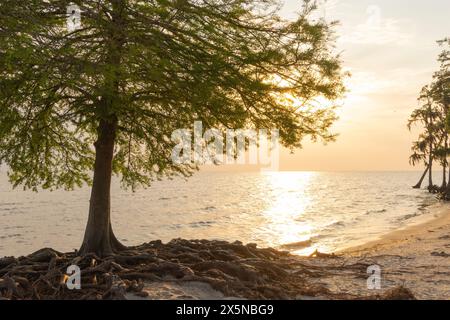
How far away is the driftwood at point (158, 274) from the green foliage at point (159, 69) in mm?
3514

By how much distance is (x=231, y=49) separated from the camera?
10930 millimetres

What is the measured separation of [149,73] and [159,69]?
1.19 ft

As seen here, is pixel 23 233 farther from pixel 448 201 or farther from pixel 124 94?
pixel 448 201

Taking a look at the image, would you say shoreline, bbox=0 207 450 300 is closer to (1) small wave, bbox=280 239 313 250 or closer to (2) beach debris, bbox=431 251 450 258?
(2) beach debris, bbox=431 251 450 258

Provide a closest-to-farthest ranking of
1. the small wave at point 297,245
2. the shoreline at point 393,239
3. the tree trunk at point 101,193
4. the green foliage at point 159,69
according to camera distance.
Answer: the green foliage at point 159,69 < the tree trunk at point 101,193 < the shoreline at point 393,239 < the small wave at point 297,245

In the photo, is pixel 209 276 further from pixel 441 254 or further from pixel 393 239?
pixel 393 239

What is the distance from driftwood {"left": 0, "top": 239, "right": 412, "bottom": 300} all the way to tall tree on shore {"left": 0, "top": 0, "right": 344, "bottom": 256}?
176 centimetres

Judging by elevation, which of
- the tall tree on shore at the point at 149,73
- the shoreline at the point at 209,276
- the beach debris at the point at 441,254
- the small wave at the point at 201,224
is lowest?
the small wave at the point at 201,224

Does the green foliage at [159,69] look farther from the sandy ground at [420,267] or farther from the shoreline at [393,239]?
the shoreline at [393,239]

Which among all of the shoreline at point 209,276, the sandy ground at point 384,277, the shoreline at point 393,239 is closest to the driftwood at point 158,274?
the shoreline at point 209,276

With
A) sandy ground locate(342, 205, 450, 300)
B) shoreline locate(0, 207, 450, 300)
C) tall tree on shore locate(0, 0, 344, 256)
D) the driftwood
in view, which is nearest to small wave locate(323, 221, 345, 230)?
sandy ground locate(342, 205, 450, 300)

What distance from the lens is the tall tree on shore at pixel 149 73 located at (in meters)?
9.59

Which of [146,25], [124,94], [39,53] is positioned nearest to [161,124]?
[124,94]

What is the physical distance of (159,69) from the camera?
10000 millimetres
